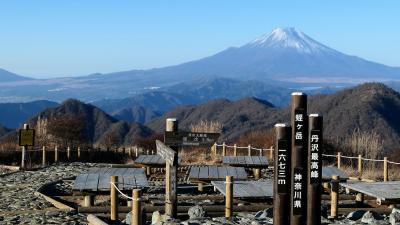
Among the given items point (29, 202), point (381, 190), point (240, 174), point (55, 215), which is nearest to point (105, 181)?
point (55, 215)

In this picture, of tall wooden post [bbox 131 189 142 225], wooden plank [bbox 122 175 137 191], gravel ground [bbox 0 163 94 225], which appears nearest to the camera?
tall wooden post [bbox 131 189 142 225]

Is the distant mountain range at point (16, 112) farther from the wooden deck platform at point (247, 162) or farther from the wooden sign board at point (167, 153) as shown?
the wooden sign board at point (167, 153)

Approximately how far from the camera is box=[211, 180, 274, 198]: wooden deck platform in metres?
12.5

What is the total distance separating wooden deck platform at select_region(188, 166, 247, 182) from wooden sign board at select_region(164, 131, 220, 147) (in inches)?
174

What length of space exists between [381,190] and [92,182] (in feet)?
17.2

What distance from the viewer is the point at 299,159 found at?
855 centimetres

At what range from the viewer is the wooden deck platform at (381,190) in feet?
39.4

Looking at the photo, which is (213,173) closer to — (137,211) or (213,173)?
(213,173)

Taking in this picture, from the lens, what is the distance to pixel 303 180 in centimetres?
856

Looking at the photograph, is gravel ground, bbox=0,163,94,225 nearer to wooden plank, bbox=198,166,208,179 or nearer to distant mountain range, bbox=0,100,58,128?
wooden plank, bbox=198,166,208,179

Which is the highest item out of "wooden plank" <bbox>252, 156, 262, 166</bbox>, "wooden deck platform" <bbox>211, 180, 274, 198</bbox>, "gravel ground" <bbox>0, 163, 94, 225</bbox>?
"wooden plank" <bbox>252, 156, 262, 166</bbox>

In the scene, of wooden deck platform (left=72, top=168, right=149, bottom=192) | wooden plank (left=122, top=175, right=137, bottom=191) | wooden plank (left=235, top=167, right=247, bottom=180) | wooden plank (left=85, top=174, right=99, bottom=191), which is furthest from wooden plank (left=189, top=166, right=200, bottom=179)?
wooden plank (left=85, top=174, right=99, bottom=191)

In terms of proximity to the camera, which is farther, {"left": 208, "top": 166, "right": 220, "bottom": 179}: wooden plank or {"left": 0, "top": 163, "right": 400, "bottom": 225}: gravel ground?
{"left": 208, "top": 166, "right": 220, "bottom": 179}: wooden plank

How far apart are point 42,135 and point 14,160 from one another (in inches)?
279
